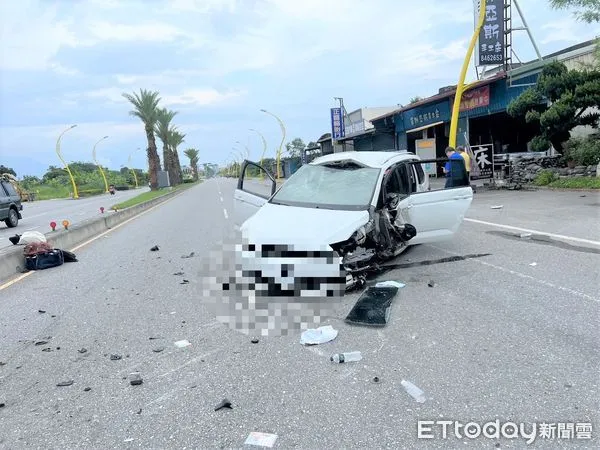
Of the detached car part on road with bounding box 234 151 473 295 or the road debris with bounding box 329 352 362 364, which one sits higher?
the detached car part on road with bounding box 234 151 473 295

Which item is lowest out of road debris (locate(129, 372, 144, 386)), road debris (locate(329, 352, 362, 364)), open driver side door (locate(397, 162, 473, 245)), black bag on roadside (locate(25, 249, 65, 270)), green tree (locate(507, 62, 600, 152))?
road debris (locate(329, 352, 362, 364))

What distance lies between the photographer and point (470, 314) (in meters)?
4.71

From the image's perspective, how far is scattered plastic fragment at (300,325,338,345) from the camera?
4.24m

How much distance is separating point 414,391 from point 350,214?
2.85 m

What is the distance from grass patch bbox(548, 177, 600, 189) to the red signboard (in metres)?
7.56

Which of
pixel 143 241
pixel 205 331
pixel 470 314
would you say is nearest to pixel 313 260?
pixel 205 331

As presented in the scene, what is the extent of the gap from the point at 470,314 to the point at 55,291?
585 centimetres

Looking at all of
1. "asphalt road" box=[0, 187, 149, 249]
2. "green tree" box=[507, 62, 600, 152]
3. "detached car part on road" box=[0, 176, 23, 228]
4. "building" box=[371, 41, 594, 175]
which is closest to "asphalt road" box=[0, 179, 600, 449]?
"asphalt road" box=[0, 187, 149, 249]

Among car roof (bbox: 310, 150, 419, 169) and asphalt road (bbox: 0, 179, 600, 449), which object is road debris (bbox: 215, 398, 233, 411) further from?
car roof (bbox: 310, 150, 419, 169)

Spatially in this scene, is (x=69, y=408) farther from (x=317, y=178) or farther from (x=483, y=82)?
(x=483, y=82)

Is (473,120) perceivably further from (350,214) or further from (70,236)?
(350,214)

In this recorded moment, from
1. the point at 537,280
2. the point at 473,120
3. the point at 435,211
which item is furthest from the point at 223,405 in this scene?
the point at 473,120

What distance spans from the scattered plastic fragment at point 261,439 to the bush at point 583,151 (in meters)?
17.3

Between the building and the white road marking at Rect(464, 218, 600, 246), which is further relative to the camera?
the building
